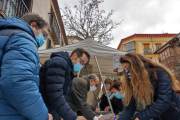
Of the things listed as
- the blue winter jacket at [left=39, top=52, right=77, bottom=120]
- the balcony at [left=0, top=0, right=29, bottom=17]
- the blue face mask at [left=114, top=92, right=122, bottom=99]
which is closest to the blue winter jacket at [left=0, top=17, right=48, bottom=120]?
the blue winter jacket at [left=39, top=52, right=77, bottom=120]

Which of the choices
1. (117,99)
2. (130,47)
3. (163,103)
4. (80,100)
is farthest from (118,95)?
(130,47)

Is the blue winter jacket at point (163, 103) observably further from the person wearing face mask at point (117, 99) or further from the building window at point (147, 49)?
the building window at point (147, 49)

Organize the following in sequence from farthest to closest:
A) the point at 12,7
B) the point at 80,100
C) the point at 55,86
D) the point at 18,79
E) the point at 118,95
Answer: the point at 12,7, the point at 118,95, the point at 80,100, the point at 55,86, the point at 18,79

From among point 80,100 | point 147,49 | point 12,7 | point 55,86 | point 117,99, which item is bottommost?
point 117,99

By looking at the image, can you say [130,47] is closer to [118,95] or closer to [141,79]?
[118,95]

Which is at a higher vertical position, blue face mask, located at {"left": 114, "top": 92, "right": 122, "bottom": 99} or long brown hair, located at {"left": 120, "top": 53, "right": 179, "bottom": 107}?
long brown hair, located at {"left": 120, "top": 53, "right": 179, "bottom": 107}

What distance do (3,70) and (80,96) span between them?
5.22 feet

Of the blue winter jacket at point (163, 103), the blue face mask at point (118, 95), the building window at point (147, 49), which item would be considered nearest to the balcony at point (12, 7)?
the blue face mask at point (118, 95)

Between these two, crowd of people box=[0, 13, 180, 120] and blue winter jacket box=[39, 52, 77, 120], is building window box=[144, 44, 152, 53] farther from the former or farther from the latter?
blue winter jacket box=[39, 52, 77, 120]

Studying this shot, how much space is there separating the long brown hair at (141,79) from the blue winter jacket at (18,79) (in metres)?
1.11

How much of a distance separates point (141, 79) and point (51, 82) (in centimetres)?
99

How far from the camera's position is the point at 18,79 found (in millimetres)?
772

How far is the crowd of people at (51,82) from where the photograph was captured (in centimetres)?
79

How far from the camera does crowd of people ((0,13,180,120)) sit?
79 centimetres
